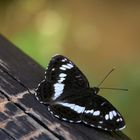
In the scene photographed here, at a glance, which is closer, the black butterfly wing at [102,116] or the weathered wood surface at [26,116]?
the weathered wood surface at [26,116]

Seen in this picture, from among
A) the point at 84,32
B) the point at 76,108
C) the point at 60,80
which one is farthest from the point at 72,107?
the point at 84,32

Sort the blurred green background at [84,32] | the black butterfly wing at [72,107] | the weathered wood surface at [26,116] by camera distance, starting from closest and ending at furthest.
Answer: the weathered wood surface at [26,116] < the black butterfly wing at [72,107] < the blurred green background at [84,32]

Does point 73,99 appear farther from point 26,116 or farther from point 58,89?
point 26,116

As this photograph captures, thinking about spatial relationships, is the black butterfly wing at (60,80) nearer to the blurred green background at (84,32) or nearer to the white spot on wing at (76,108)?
the white spot on wing at (76,108)

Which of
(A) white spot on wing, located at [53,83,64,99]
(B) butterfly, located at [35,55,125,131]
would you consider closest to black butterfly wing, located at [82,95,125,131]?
(B) butterfly, located at [35,55,125,131]

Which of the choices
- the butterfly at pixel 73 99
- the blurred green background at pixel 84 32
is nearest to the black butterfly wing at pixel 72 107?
the butterfly at pixel 73 99
